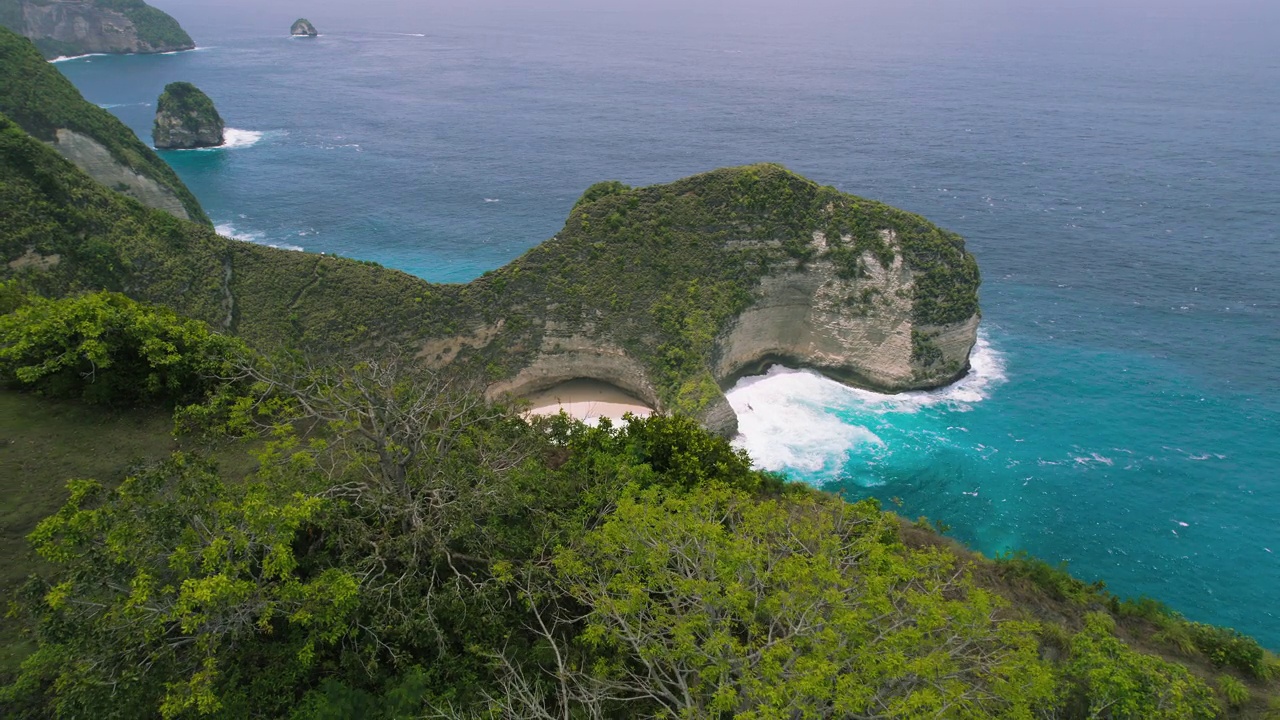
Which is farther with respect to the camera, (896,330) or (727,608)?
(896,330)

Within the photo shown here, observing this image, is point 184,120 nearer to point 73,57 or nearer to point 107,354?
point 73,57

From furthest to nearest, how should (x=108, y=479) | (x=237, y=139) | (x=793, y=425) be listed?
1. (x=237, y=139)
2. (x=793, y=425)
3. (x=108, y=479)

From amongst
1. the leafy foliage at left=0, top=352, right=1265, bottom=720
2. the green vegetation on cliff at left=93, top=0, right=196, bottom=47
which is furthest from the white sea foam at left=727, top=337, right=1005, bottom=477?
the green vegetation on cliff at left=93, top=0, right=196, bottom=47

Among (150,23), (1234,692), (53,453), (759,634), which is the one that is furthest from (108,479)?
(150,23)

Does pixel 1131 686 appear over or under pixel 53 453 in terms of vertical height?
under

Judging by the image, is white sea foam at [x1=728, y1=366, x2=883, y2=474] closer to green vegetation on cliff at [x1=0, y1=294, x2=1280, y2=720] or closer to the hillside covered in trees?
the hillside covered in trees

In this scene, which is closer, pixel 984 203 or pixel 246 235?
pixel 246 235

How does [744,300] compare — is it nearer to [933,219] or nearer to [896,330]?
[896,330]

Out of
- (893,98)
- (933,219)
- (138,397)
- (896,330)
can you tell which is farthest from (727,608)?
(893,98)
